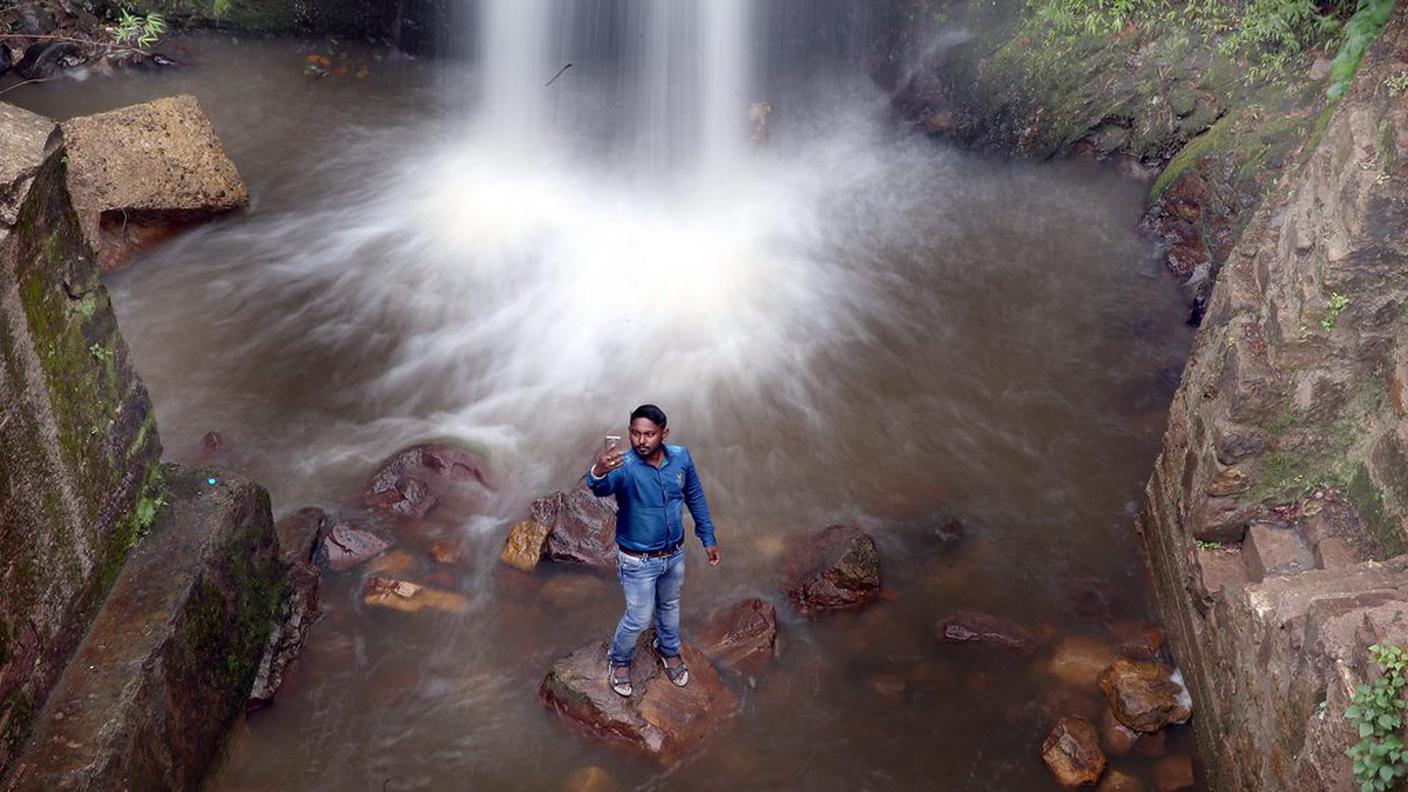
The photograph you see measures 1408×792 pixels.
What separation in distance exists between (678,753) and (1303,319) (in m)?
4.08

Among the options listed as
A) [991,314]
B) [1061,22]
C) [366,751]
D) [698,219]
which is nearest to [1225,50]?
[1061,22]

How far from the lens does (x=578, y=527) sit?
23.0 feet

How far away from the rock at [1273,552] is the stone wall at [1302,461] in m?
0.01

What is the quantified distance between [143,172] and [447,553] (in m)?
5.67

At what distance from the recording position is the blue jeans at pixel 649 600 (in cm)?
545

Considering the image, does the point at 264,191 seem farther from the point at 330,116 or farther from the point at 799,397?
the point at 799,397

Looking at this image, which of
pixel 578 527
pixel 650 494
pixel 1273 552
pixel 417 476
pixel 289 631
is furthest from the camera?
pixel 417 476

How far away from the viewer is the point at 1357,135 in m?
5.35

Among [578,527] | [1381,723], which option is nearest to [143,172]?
[578,527]

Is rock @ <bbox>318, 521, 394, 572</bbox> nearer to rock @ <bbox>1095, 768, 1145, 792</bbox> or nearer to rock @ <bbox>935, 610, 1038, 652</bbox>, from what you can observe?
rock @ <bbox>935, 610, 1038, 652</bbox>

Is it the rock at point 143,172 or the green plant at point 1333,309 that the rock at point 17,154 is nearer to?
the rock at point 143,172

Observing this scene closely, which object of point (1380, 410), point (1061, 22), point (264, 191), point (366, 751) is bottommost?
point (366, 751)

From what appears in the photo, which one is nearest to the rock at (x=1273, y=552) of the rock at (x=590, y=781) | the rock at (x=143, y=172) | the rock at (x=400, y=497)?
the rock at (x=590, y=781)

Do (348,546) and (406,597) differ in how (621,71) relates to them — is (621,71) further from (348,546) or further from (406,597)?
(406,597)
